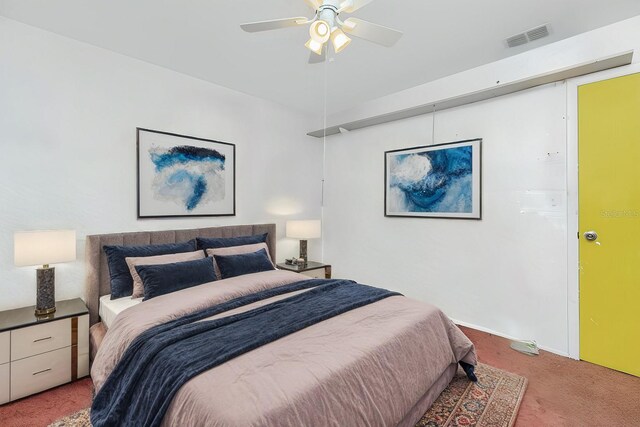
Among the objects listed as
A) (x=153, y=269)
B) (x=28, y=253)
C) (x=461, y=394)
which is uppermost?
(x=28, y=253)

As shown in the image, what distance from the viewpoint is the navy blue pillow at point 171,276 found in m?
2.35

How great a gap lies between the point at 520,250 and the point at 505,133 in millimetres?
1148

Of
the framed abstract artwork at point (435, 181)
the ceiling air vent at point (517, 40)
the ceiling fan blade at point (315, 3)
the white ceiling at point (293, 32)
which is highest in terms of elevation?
the white ceiling at point (293, 32)

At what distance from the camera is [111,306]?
2.38m

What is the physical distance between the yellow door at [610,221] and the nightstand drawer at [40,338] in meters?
4.11

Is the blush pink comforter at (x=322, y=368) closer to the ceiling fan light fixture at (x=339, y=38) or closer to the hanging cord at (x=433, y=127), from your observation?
the ceiling fan light fixture at (x=339, y=38)

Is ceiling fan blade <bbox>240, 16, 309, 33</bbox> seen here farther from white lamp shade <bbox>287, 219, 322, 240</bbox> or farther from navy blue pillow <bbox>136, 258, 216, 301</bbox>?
white lamp shade <bbox>287, 219, 322, 240</bbox>

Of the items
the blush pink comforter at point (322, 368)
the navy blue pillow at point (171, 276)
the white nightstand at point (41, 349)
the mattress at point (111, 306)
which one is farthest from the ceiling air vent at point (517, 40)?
the white nightstand at point (41, 349)

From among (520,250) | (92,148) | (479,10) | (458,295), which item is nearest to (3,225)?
(92,148)

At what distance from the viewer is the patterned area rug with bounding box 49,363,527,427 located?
1868mm

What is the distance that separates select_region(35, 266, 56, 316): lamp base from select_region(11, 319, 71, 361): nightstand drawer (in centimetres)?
13

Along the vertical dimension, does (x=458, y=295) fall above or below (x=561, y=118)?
below

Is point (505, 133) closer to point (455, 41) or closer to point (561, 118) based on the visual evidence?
point (561, 118)

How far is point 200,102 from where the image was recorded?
3.38 m
